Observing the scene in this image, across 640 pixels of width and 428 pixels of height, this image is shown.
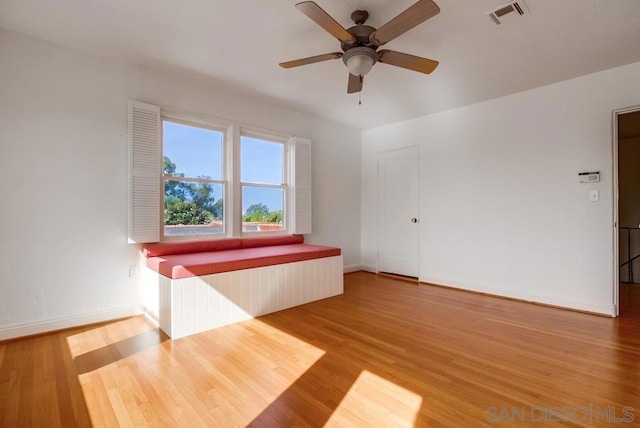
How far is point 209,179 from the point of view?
12.3 ft

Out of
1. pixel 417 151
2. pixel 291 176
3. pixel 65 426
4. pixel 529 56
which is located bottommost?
pixel 65 426

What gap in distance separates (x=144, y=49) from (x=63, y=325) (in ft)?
8.71

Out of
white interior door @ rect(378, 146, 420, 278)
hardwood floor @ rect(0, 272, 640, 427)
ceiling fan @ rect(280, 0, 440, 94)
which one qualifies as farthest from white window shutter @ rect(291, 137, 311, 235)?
ceiling fan @ rect(280, 0, 440, 94)

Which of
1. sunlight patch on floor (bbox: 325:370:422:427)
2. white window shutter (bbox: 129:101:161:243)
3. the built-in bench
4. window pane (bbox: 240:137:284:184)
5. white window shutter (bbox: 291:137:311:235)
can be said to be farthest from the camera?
white window shutter (bbox: 291:137:311:235)

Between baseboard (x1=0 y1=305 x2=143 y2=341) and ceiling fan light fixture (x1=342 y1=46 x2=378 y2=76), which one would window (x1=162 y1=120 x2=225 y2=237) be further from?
ceiling fan light fixture (x1=342 y1=46 x2=378 y2=76)

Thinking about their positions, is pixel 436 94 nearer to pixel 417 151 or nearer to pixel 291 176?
pixel 417 151

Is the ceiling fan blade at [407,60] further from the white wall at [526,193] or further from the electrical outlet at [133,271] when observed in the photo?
the electrical outlet at [133,271]

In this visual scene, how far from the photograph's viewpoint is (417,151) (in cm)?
484

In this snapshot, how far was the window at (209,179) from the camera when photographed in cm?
313

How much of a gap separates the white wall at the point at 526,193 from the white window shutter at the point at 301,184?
177cm

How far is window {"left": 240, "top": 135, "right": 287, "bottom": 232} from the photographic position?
411 centimetres

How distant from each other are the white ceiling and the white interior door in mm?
1497

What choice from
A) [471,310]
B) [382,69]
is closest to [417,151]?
[382,69]

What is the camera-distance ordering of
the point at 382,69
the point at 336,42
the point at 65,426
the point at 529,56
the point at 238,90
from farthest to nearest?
the point at 238,90
the point at 382,69
the point at 529,56
the point at 336,42
the point at 65,426
